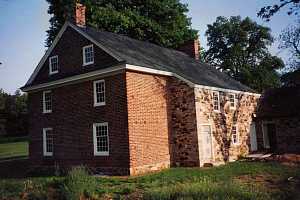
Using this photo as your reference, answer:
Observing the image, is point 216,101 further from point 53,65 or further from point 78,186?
point 78,186

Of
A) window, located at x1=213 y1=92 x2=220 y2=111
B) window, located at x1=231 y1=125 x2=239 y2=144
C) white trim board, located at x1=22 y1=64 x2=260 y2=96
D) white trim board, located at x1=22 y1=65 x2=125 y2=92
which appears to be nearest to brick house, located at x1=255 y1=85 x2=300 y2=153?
window, located at x1=231 y1=125 x2=239 y2=144

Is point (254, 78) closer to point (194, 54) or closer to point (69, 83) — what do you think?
point (194, 54)

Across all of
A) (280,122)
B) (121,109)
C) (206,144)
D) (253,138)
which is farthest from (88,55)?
(280,122)

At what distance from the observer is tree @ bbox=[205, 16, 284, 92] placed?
48.9 m

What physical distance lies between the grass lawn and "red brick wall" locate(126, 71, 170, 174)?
2.84 m

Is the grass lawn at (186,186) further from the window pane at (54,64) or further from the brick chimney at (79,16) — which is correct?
the brick chimney at (79,16)

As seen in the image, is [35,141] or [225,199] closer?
[225,199]

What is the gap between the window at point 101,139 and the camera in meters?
19.4

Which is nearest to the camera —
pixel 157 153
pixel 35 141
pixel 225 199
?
pixel 225 199

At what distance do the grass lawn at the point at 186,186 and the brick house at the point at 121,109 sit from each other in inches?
128

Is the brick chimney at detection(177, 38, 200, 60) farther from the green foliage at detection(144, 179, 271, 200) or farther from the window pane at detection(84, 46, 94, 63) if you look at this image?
the green foliage at detection(144, 179, 271, 200)

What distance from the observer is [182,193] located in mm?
11148

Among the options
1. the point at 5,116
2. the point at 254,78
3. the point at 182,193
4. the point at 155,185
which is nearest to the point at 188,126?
the point at 155,185

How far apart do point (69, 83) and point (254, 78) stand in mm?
33590
